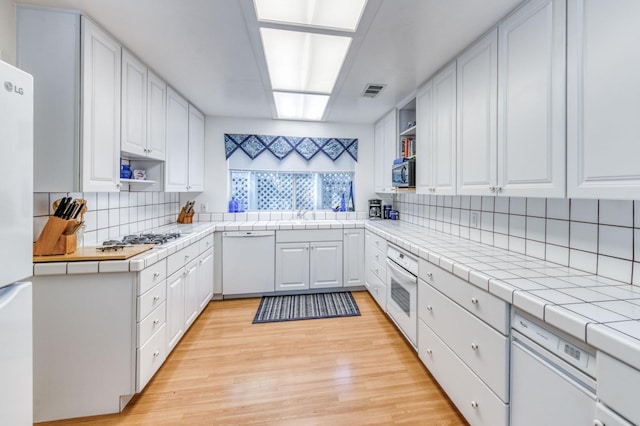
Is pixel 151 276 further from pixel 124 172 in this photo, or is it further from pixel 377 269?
pixel 377 269

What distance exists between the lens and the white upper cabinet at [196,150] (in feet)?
10.3

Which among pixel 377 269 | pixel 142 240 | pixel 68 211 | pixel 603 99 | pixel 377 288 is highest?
pixel 603 99

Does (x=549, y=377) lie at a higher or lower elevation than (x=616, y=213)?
lower

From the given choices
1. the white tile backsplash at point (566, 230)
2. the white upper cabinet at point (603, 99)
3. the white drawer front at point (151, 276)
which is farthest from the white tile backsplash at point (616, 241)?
the white drawer front at point (151, 276)

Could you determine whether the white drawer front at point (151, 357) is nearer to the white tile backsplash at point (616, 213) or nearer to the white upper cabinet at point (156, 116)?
the white upper cabinet at point (156, 116)

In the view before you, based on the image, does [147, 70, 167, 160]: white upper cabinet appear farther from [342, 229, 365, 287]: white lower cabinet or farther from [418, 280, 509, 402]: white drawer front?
[418, 280, 509, 402]: white drawer front

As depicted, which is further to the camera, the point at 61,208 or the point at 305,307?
the point at 305,307

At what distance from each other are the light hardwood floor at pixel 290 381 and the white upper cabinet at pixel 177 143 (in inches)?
58.3

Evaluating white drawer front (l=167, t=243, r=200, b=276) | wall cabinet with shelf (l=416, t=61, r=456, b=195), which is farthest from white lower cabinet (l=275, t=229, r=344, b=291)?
wall cabinet with shelf (l=416, t=61, r=456, b=195)

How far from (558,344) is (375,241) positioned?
2078 millimetres

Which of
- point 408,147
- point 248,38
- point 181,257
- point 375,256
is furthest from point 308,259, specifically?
point 248,38

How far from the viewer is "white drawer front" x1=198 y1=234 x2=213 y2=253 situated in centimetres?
269

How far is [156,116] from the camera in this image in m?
2.36

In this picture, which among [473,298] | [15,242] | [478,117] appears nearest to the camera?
[15,242]
